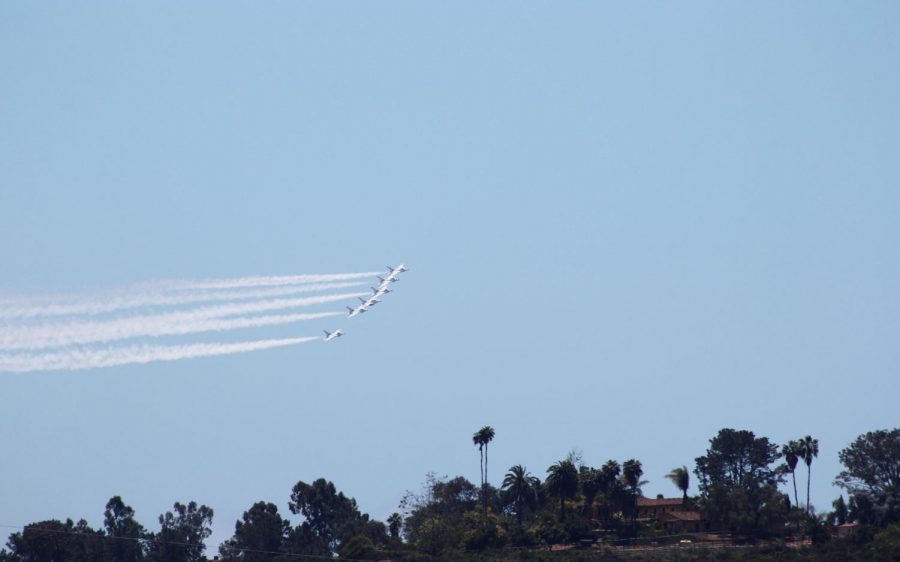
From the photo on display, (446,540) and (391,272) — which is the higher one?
(391,272)

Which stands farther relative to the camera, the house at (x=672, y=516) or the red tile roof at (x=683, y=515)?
the red tile roof at (x=683, y=515)

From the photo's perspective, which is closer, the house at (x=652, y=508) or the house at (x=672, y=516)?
the house at (x=672, y=516)

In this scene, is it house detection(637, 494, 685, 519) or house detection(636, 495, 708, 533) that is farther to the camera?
house detection(637, 494, 685, 519)

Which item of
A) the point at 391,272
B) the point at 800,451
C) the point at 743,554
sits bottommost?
the point at 743,554

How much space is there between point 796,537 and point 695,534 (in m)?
13.9

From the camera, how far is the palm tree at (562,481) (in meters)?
187

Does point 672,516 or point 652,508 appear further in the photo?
point 652,508

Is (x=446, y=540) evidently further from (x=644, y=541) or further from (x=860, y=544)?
(x=860, y=544)

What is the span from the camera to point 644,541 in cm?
17338

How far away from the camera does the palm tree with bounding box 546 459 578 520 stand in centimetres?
18738

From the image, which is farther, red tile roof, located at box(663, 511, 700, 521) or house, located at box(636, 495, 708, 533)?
red tile roof, located at box(663, 511, 700, 521)

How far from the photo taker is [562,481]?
18738 cm

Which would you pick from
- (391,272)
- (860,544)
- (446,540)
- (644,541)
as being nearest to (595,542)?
(644,541)

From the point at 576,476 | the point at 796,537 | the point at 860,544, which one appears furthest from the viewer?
the point at 576,476
